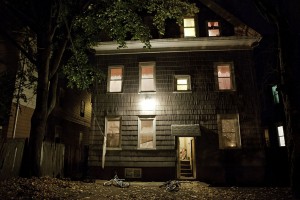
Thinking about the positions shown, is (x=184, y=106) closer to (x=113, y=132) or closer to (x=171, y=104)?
(x=171, y=104)

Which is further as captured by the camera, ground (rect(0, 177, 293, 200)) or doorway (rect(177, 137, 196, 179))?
doorway (rect(177, 137, 196, 179))

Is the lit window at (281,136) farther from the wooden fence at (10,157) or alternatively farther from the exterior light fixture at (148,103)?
the wooden fence at (10,157)

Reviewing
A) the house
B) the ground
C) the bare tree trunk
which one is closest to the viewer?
the ground

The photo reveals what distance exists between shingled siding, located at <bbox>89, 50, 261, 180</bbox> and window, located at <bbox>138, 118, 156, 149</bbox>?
0.27 m

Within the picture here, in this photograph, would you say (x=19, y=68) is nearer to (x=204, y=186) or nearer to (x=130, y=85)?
(x=130, y=85)

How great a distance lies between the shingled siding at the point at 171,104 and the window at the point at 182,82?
0.91ft

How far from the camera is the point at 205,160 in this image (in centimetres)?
1374

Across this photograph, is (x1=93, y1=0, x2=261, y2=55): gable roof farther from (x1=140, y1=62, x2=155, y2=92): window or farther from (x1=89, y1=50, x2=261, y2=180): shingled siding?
(x1=140, y1=62, x2=155, y2=92): window

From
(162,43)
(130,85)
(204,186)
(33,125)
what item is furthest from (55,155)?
(162,43)

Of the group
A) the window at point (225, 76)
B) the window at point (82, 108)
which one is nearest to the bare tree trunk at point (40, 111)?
the window at point (225, 76)

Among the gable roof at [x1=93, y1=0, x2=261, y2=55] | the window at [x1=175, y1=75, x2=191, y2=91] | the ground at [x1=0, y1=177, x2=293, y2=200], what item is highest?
the gable roof at [x1=93, y1=0, x2=261, y2=55]

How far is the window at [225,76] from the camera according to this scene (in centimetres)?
1484

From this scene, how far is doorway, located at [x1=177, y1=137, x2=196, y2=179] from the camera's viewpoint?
46.0 feet

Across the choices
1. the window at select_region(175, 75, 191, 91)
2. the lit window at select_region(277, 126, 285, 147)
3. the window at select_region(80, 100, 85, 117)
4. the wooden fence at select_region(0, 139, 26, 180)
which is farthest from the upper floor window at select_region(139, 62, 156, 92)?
the lit window at select_region(277, 126, 285, 147)
